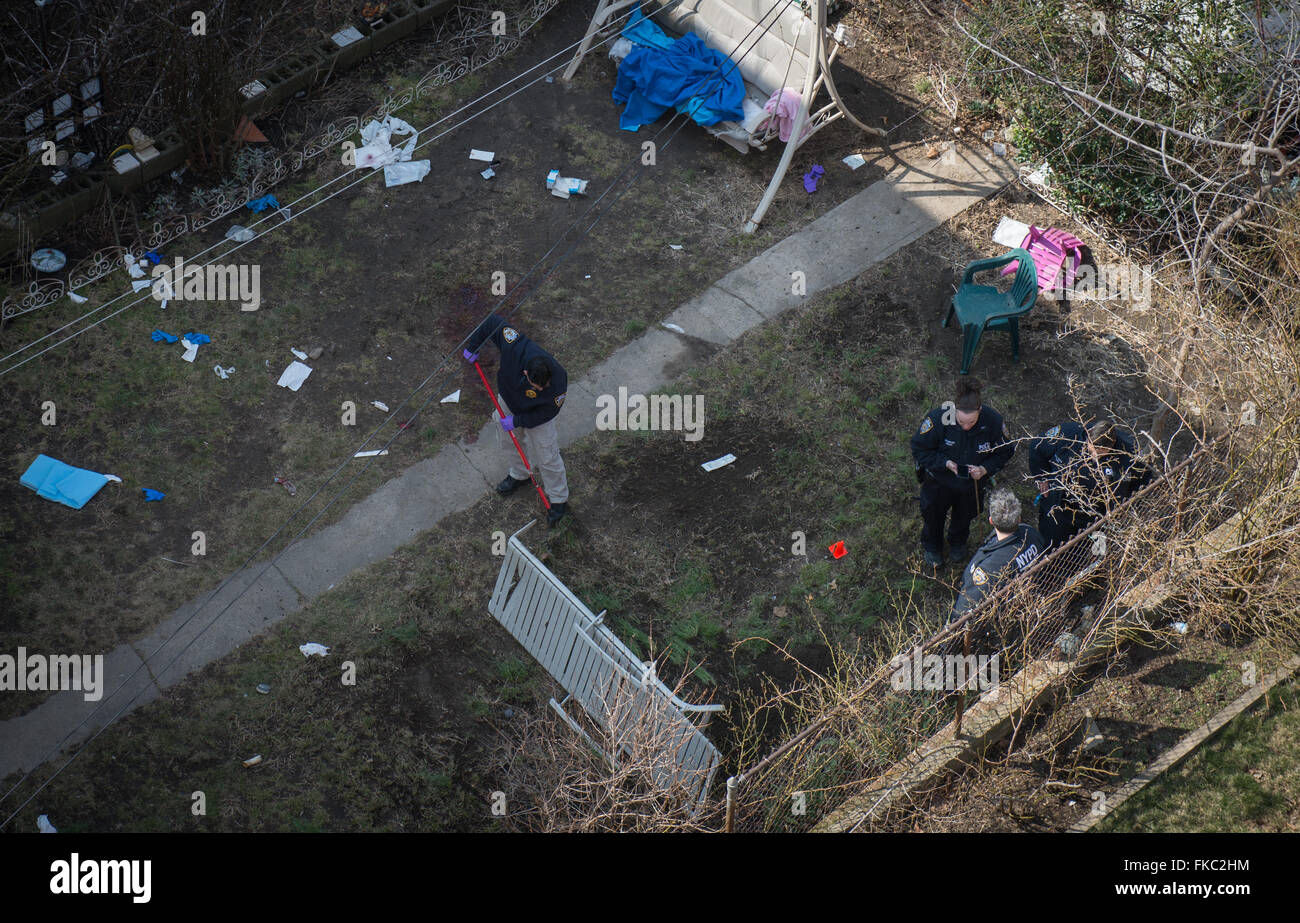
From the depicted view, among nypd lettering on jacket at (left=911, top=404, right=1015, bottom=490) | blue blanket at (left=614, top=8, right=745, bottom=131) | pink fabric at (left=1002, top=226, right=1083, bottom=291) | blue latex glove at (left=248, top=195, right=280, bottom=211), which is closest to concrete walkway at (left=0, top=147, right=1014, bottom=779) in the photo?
pink fabric at (left=1002, top=226, right=1083, bottom=291)

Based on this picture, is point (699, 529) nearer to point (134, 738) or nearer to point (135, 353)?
point (134, 738)

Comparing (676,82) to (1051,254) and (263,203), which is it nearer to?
(1051,254)

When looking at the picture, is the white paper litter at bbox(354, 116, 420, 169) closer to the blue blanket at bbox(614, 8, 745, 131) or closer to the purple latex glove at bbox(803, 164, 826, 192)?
the blue blanket at bbox(614, 8, 745, 131)

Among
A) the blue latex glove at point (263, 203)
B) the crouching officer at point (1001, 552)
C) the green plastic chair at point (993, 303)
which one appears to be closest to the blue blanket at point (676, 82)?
the green plastic chair at point (993, 303)

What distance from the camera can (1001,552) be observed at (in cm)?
704

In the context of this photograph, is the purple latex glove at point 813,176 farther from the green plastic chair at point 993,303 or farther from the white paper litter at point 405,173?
the white paper litter at point 405,173

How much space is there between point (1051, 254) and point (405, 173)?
5.85m

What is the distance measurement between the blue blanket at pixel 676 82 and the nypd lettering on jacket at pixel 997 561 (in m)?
5.37

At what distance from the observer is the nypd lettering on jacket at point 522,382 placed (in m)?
7.79

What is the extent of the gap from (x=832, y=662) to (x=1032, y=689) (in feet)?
4.37

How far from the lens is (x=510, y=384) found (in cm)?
785

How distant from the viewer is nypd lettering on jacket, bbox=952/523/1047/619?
6.96 metres

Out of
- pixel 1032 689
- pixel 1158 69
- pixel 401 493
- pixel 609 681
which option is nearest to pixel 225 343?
pixel 401 493

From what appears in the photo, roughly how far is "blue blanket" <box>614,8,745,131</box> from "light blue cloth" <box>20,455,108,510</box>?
578 cm
